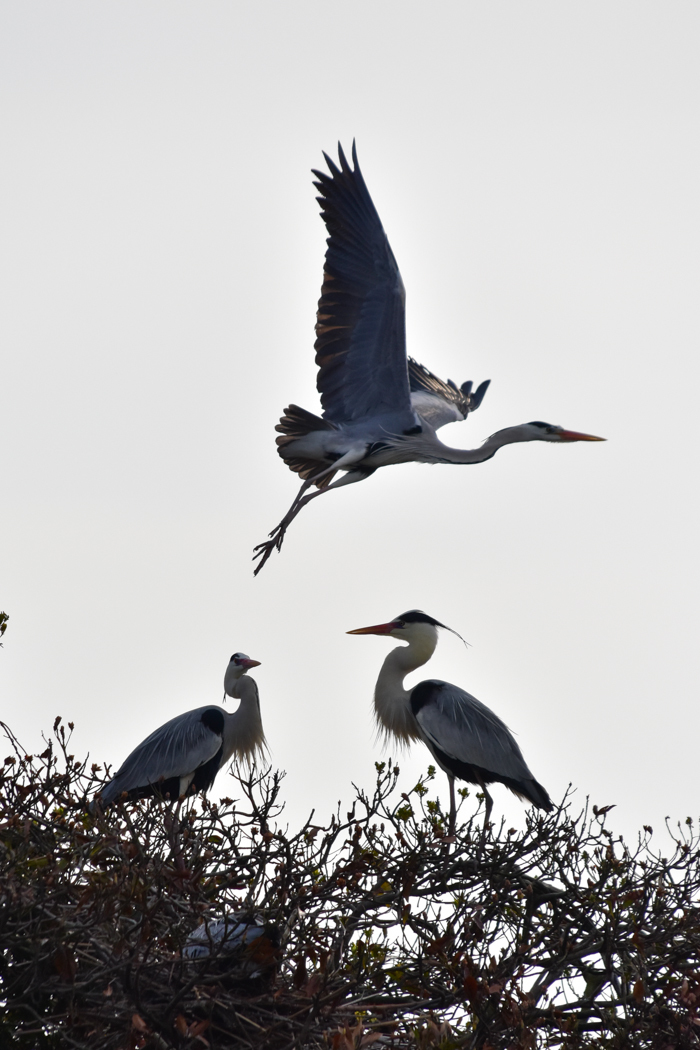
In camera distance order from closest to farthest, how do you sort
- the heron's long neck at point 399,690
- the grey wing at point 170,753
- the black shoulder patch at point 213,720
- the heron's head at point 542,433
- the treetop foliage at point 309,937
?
the treetop foliage at point 309,937 → the grey wing at point 170,753 → the heron's long neck at point 399,690 → the black shoulder patch at point 213,720 → the heron's head at point 542,433

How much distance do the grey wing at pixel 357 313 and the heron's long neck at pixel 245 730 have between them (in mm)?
2113

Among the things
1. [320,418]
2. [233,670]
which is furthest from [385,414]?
[233,670]

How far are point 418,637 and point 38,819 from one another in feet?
13.5

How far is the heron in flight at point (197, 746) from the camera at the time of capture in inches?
327

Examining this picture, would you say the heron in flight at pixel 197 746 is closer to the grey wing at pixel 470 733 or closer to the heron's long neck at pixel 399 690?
the heron's long neck at pixel 399 690

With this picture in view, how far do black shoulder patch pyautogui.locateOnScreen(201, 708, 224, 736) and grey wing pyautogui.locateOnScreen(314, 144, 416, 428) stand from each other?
2.25m

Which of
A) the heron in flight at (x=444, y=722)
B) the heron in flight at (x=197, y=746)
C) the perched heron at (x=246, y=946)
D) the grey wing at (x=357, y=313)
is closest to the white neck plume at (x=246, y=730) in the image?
the heron in flight at (x=197, y=746)

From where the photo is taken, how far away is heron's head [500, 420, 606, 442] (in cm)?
977

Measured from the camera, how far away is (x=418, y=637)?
857 cm

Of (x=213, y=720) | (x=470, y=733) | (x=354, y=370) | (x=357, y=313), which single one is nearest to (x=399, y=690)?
(x=470, y=733)

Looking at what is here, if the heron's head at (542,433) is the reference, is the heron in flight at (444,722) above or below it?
below

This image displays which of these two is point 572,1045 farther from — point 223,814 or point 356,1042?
point 223,814

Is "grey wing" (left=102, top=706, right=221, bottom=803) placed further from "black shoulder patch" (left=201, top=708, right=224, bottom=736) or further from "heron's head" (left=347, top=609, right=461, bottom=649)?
"heron's head" (left=347, top=609, right=461, bottom=649)

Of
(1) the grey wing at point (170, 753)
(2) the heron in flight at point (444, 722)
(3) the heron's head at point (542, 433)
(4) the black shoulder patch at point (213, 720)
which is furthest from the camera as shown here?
(3) the heron's head at point (542, 433)
